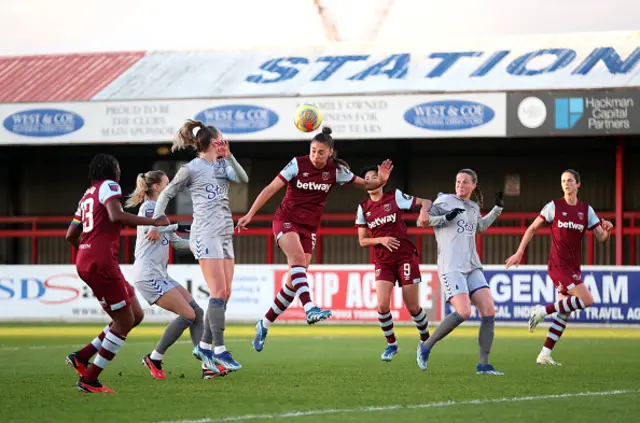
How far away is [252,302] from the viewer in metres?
24.2

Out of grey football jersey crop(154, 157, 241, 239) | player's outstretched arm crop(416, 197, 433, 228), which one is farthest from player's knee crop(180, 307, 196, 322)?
player's outstretched arm crop(416, 197, 433, 228)

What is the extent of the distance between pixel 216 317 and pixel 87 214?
74.4 inches

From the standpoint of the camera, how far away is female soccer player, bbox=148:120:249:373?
1110cm

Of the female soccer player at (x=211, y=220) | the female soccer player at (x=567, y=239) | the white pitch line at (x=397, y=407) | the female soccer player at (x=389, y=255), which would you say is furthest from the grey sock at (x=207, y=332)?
the female soccer player at (x=567, y=239)

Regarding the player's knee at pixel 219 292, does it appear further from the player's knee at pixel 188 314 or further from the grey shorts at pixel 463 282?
the grey shorts at pixel 463 282

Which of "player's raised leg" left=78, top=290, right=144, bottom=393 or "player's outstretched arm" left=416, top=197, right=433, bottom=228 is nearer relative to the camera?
"player's raised leg" left=78, top=290, right=144, bottom=393

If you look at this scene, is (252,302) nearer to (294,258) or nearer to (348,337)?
(348,337)

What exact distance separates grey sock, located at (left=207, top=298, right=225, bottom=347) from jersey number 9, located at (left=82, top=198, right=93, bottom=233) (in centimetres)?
176

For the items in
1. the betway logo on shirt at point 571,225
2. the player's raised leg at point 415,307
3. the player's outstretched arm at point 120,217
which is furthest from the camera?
the betway logo on shirt at point 571,225

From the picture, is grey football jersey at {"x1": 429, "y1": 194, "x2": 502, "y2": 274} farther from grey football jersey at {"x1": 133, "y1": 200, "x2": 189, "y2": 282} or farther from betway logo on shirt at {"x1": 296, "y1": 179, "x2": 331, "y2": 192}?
grey football jersey at {"x1": 133, "y1": 200, "x2": 189, "y2": 282}

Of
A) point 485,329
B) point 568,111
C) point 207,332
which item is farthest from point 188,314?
point 568,111

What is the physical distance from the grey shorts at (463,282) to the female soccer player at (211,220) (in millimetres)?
2255

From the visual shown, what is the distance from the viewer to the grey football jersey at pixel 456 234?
12.0 meters

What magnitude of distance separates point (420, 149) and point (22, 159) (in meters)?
10.9
